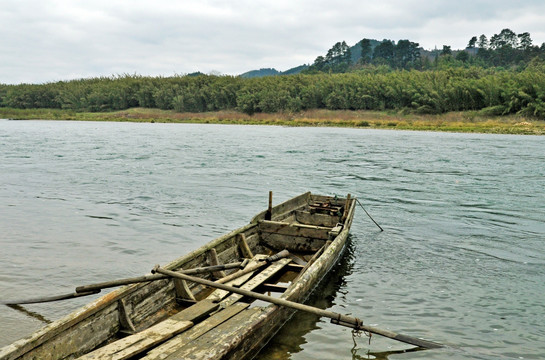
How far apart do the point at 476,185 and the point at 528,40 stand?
133756 mm

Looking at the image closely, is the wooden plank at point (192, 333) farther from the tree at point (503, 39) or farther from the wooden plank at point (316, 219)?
the tree at point (503, 39)

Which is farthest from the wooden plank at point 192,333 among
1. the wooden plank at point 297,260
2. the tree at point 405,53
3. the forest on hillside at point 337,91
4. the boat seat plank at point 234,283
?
the tree at point 405,53

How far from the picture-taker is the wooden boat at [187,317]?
4777 millimetres

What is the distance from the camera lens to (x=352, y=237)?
12.6m

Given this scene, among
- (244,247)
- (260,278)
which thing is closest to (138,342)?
(260,278)

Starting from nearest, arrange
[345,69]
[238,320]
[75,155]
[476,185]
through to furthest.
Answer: [238,320], [476,185], [75,155], [345,69]

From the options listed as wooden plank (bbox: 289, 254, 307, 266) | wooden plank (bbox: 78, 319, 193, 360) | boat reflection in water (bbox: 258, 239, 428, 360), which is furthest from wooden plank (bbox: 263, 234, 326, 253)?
wooden plank (bbox: 78, 319, 193, 360)

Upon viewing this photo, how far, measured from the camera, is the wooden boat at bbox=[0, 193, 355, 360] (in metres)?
4.78

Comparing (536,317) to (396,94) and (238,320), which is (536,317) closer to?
(238,320)

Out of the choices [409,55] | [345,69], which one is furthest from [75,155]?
[409,55]

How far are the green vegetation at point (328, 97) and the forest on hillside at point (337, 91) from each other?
0.16 metres

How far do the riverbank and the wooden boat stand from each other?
51.7 meters

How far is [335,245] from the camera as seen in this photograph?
8773 mm

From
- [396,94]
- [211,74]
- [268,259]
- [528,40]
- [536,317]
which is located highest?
[528,40]
